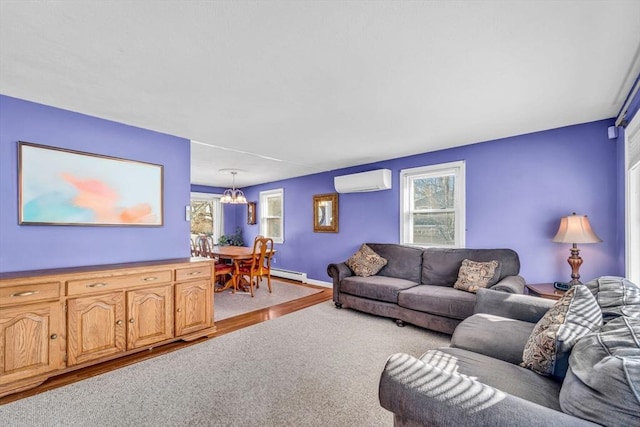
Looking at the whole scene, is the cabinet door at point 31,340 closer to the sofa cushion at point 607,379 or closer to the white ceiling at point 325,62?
the white ceiling at point 325,62

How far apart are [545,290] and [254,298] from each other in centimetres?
387

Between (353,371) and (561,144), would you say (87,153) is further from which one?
(561,144)

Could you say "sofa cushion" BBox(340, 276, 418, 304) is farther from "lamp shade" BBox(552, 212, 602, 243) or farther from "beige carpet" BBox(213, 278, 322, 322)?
"lamp shade" BBox(552, 212, 602, 243)

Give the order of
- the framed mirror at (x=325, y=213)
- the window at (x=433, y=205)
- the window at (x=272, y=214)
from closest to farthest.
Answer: the window at (x=433, y=205) → the framed mirror at (x=325, y=213) → the window at (x=272, y=214)

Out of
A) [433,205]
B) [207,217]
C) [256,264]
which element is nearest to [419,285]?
[433,205]

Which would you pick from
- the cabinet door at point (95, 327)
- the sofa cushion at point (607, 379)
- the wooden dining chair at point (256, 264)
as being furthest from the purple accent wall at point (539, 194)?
the cabinet door at point (95, 327)

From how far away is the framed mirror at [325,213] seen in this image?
5.43 metres

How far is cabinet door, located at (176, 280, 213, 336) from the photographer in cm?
292

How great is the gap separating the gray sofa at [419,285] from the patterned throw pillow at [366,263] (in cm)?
8

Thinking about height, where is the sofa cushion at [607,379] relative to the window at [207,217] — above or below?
below

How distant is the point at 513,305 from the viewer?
2232mm

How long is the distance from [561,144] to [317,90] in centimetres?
286

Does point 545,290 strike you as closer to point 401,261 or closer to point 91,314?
point 401,261

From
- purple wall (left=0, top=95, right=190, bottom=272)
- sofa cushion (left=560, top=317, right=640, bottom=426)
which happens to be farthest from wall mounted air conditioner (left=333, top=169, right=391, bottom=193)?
sofa cushion (left=560, top=317, right=640, bottom=426)
